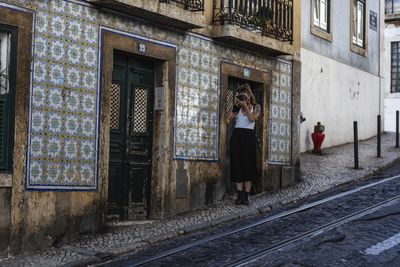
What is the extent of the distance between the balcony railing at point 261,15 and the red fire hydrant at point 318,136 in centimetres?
387

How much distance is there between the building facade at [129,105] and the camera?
7.11 meters

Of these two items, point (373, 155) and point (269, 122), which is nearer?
point (269, 122)

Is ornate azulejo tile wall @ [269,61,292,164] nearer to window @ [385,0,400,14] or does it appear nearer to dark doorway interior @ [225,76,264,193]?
dark doorway interior @ [225,76,264,193]

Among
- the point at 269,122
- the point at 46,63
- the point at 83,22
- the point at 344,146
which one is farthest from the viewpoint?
the point at 344,146

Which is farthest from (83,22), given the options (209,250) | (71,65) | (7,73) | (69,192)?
(209,250)

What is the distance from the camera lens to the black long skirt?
986cm

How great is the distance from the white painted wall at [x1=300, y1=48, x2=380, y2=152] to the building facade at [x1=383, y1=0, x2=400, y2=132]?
4.93 m

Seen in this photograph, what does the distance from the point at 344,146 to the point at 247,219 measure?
A: 9.04 m

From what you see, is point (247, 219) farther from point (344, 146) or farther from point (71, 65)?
point (344, 146)

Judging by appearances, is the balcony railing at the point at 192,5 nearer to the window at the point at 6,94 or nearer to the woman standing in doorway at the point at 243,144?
the woman standing in doorway at the point at 243,144

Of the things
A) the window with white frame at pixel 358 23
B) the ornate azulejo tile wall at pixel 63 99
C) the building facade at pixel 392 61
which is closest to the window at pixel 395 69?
the building facade at pixel 392 61

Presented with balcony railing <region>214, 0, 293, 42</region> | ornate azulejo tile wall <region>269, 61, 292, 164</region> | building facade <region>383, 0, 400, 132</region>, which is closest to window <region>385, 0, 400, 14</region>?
building facade <region>383, 0, 400, 132</region>

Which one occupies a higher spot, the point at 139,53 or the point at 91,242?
the point at 139,53

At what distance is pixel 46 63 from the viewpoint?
7.41m
